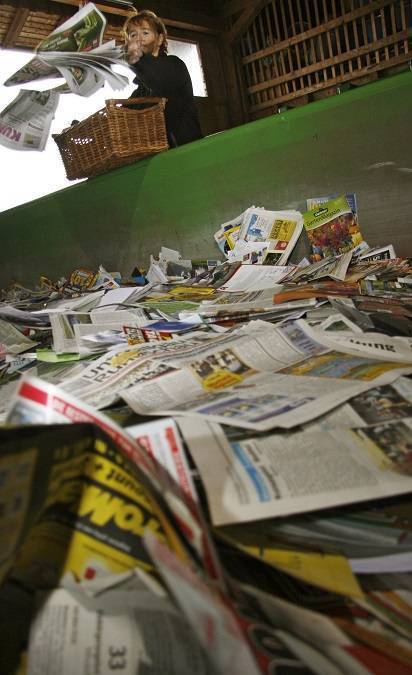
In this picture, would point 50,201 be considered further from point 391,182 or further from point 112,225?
point 391,182

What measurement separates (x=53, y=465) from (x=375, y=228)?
5.01 ft

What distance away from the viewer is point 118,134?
2.14 m

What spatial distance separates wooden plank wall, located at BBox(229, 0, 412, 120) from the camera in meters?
3.79

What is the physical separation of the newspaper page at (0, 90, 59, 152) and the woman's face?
0.43m

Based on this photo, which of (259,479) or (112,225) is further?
(112,225)

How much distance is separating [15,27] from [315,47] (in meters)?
2.45

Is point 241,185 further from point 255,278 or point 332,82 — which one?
point 332,82

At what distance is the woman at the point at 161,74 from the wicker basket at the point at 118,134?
22 cm

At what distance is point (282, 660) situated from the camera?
1.14ft

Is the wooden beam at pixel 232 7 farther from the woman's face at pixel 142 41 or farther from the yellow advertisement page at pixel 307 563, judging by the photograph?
the yellow advertisement page at pixel 307 563

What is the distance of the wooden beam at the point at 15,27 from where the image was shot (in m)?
3.66

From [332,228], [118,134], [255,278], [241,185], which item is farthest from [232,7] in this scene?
[255,278]

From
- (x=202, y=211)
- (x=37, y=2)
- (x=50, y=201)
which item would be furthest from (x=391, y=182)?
(x=37, y=2)

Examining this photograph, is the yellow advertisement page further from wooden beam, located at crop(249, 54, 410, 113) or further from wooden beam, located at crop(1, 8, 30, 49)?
wooden beam, located at crop(1, 8, 30, 49)
